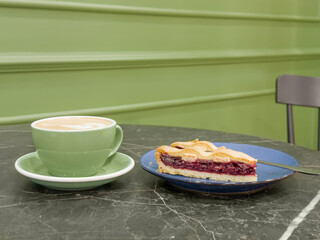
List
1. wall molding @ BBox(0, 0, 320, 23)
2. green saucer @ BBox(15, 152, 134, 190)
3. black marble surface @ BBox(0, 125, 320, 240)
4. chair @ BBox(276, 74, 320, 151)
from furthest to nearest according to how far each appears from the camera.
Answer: wall molding @ BBox(0, 0, 320, 23) < chair @ BBox(276, 74, 320, 151) < green saucer @ BBox(15, 152, 134, 190) < black marble surface @ BBox(0, 125, 320, 240)

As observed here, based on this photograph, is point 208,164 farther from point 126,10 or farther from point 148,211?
point 126,10

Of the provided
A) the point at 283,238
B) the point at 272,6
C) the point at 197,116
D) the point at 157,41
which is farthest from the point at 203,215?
the point at 272,6

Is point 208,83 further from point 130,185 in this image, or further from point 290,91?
point 130,185

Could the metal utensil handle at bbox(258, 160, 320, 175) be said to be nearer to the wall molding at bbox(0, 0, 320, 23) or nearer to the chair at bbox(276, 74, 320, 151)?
→ the chair at bbox(276, 74, 320, 151)

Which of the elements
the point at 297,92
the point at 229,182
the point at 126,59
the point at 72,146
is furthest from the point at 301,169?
the point at 126,59

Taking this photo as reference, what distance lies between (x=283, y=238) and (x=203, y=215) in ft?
0.36

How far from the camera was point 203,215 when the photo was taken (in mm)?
551

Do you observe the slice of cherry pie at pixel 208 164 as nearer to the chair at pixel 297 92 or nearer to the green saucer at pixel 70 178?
the green saucer at pixel 70 178

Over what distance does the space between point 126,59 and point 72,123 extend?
1407 millimetres

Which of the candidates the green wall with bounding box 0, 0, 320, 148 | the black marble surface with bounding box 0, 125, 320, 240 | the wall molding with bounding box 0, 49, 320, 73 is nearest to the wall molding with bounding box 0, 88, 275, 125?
the green wall with bounding box 0, 0, 320, 148

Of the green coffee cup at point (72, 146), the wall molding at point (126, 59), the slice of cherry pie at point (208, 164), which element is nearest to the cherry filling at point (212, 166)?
the slice of cherry pie at point (208, 164)

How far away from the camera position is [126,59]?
2066 mm

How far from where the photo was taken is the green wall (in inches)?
70.7

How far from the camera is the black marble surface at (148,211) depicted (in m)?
0.50
